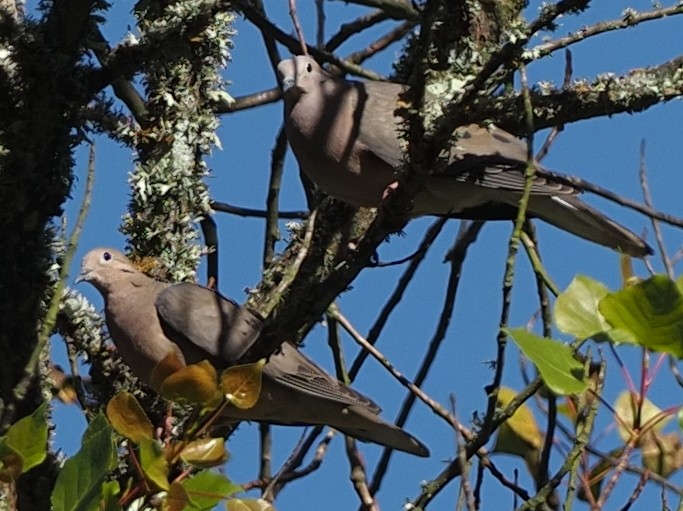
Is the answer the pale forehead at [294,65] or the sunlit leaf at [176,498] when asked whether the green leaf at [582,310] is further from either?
the pale forehead at [294,65]

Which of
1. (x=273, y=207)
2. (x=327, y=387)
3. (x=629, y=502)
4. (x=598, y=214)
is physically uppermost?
(x=598, y=214)

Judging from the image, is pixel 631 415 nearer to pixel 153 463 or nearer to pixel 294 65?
pixel 153 463

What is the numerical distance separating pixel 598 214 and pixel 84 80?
1.79 meters

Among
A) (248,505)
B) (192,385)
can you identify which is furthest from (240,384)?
(248,505)

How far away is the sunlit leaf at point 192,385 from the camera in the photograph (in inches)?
67.5

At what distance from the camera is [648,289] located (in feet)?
4.80

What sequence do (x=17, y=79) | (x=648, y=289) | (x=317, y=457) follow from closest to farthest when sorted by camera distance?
(x=648, y=289) → (x=17, y=79) → (x=317, y=457)

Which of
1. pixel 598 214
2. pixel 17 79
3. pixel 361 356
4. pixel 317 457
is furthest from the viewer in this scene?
pixel 598 214

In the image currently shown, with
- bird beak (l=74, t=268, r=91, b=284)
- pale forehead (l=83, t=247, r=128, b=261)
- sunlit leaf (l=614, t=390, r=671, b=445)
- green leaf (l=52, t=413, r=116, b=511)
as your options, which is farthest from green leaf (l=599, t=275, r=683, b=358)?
bird beak (l=74, t=268, r=91, b=284)

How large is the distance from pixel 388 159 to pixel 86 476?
2.36 metres

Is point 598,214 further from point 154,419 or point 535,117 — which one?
point 154,419

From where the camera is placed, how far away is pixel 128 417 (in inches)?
67.2

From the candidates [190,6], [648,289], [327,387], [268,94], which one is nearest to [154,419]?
[327,387]

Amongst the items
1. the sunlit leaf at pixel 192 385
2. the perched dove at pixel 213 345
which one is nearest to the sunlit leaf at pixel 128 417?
the sunlit leaf at pixel 192 385
